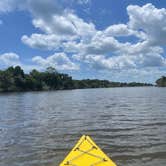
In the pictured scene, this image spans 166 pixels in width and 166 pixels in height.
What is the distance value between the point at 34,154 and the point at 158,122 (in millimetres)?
10896

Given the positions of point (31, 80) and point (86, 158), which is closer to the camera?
point (86, 158)

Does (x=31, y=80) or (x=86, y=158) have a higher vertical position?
(x=31, y=80)

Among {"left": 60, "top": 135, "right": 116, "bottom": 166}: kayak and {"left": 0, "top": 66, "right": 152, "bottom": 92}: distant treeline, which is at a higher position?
{"left": 0, "top": 66, "right": 152, "bottom": 92}: distant treeline

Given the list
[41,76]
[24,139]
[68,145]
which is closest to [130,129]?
[68,145]

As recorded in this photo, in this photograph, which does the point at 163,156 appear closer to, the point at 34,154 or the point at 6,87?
the point at 34,154

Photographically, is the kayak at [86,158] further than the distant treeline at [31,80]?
No

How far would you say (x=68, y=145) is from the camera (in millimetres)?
13672

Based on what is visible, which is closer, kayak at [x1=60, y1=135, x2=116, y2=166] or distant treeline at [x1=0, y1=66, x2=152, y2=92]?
kayak at [x1=60, y1=135, x2=116, y2=166]

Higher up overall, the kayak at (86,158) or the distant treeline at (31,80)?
the distant treeline at (31,80)

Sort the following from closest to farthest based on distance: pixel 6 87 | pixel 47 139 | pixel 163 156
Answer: pixel 163 156, pixel 47 139, pixel 6 87

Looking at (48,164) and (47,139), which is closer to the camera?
(48,164)

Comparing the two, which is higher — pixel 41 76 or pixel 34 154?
pixel 41 76

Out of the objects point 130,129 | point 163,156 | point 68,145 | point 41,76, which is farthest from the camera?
point 41,76

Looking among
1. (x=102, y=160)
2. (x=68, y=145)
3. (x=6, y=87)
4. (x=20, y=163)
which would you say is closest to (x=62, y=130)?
(x=68, y=145)
